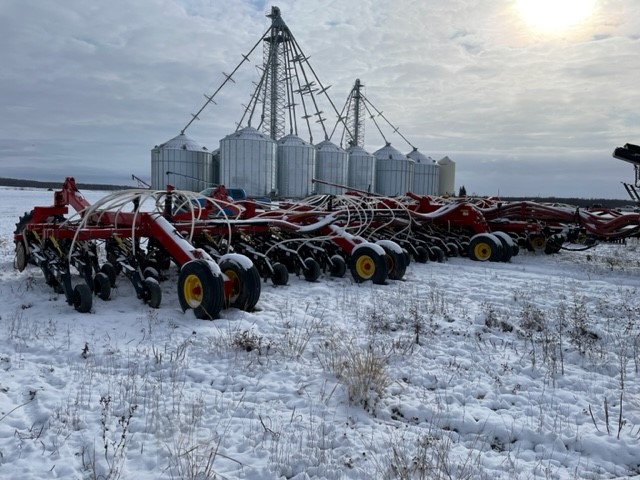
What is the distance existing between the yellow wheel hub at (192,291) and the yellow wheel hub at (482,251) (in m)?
6.38

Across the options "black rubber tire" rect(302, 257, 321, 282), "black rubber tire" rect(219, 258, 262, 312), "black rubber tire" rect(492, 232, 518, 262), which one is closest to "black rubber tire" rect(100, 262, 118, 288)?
"black rubber tire" rect(219, 258, 262, 312)

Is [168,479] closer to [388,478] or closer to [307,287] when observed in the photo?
[388,478]

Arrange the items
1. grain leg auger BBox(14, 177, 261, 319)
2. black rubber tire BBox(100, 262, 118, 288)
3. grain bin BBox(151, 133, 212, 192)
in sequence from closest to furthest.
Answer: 1. grain leg auger BBox(14, 177, 261, 319)
2. black rubber tire BBox(100, 262, 118, 288)
3. grain bin BBox(151, 133, 212, 192)

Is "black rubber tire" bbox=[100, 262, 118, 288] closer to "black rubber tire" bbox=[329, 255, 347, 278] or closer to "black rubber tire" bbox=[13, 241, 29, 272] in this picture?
"black rubber tire" bbox=[13, 241, 29, 272]

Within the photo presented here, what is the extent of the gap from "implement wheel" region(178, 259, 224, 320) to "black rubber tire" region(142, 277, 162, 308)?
14.7 inches

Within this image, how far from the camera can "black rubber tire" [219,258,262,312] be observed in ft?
16.2

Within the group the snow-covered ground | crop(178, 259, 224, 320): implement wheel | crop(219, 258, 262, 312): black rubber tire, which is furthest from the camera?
crop(219, 258, 262, 312): black rubber tire

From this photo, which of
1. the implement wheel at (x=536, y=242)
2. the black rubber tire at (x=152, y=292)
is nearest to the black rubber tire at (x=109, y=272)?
the black rubber tire at (x=152, y=292)

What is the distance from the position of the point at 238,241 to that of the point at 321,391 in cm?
441

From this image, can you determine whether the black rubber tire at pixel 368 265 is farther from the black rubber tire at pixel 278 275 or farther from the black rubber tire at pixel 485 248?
the black rubber tire at pixel 485 248

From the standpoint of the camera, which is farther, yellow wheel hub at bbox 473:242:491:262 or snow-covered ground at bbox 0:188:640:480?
yellow wheel hub at bbox 473:242:491:262

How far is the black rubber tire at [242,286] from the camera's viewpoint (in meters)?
4.95

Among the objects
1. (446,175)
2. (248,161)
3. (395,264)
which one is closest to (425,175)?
(446,175)

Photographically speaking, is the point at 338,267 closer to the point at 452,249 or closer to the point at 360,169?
the point at 452,249
